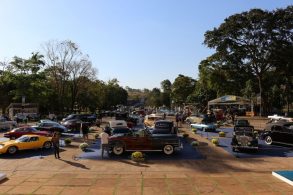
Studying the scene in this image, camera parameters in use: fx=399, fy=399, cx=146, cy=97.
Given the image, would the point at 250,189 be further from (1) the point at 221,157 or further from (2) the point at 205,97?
(2) the point at 205,97

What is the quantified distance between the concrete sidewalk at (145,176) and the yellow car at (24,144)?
184 centimetres

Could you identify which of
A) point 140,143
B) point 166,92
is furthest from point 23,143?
point 166,92

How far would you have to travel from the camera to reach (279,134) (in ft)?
88.0

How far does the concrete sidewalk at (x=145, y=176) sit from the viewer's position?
1455 cm

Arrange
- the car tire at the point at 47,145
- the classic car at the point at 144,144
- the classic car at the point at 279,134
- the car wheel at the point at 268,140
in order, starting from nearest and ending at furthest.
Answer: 1. the classic car at the point at 144,144
2. the car tire at the point at 47,145
3. the classic car at the point at 279,134
4. the car wheel at the point at 268,140

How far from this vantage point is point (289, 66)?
5791cm

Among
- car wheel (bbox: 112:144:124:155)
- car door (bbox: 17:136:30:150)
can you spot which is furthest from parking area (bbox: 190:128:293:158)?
car door (bbox: 17:136:30:150)

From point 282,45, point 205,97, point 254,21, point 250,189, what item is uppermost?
point 254,21

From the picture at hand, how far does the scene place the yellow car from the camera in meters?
23.8

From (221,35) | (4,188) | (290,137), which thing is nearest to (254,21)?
(221,35)

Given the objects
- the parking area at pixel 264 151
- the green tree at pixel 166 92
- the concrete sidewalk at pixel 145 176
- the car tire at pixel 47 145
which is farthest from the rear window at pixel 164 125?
the green tree at pixel 166 92

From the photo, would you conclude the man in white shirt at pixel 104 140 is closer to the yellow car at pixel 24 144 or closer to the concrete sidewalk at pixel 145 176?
the concrete sidewalk at pixel 145 176

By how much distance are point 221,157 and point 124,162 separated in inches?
216

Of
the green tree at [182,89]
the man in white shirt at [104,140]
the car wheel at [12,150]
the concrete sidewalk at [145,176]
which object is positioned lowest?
the concrete sidewalk at [145,176]
